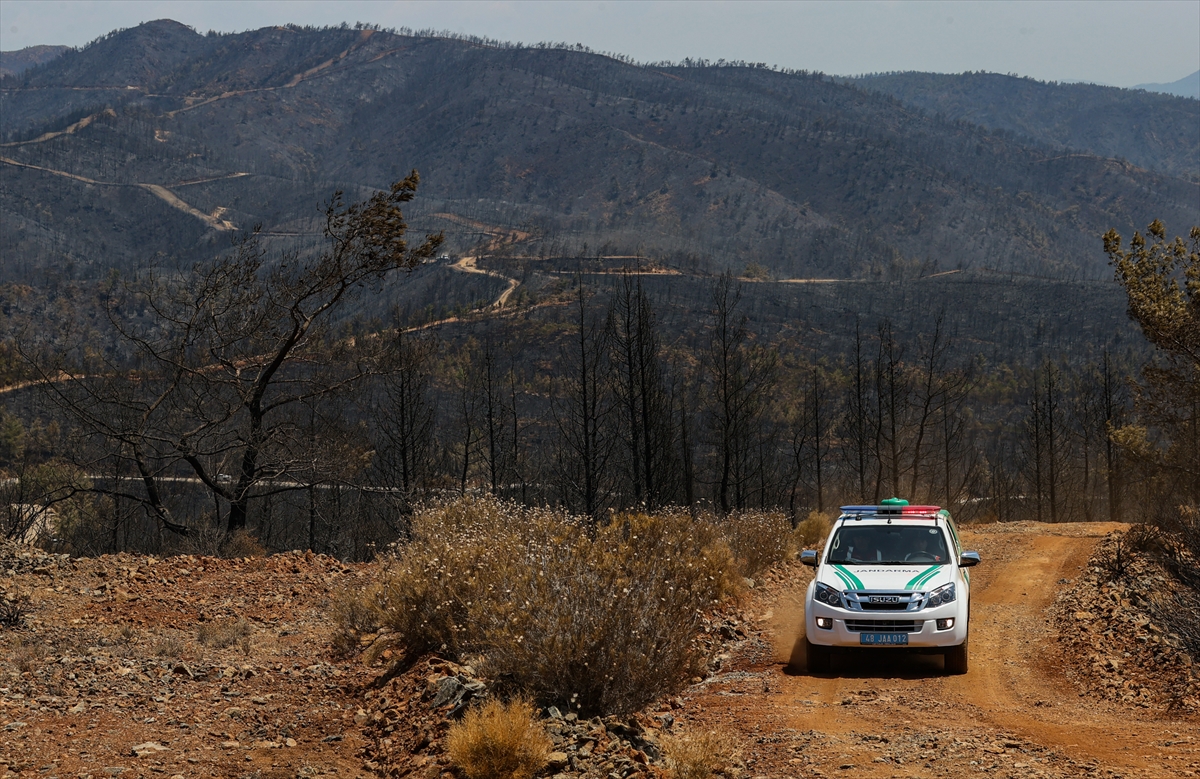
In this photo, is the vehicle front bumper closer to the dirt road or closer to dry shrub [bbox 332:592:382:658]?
the dirt road

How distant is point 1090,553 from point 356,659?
1445 cm

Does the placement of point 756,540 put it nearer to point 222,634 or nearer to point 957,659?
point 957,659

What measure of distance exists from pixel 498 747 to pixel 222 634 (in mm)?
5133

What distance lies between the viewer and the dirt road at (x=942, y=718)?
7.15 metres

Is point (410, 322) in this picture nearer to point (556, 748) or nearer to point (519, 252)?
point (519, 252)

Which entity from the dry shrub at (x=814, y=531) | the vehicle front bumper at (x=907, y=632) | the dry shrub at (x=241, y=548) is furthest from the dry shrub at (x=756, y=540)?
the dry shrub at (x=241, y=548)

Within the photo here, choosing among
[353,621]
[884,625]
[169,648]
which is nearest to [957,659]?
[884,625]

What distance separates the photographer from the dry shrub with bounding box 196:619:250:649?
1047cm

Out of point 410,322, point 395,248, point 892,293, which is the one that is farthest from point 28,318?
point 395,248

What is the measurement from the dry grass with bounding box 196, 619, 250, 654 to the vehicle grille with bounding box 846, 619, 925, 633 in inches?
240

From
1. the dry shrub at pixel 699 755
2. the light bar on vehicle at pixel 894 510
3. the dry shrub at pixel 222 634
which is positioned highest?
the light bar on vehicle at pixel 894 510

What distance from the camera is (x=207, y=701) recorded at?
835cm

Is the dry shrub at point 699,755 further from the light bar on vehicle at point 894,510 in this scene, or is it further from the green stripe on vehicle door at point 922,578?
the light bar on vehicle at point 894,510

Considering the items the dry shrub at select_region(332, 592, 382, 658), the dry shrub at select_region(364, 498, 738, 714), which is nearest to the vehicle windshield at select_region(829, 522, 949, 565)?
the dry shrub at select_region(364, 498, 738, 714)
